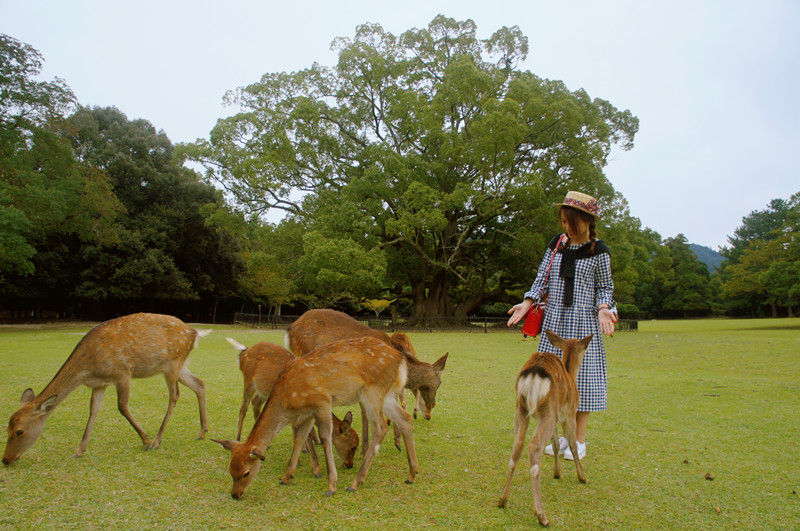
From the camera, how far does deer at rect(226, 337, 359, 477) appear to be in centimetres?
407

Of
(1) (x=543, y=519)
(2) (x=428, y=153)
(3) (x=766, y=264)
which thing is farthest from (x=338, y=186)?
(3) (x=766, y=264)

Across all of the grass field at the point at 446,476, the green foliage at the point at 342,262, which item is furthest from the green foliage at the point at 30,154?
the grass field at the point at 446,476

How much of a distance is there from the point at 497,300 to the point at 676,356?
16.9m

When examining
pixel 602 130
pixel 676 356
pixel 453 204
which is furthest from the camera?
pixel 602 130

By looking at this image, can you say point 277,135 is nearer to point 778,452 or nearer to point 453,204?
point 453,204

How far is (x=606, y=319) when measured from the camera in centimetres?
383

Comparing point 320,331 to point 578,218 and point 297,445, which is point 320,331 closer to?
point 297,445

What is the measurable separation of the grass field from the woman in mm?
604

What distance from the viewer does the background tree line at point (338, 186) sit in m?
20.9

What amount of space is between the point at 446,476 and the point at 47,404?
10.8 ft

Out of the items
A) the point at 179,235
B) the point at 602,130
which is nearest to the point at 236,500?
the point at 602,130

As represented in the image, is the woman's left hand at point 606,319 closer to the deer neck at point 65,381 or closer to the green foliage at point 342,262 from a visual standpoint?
the deer neck at point 65,381

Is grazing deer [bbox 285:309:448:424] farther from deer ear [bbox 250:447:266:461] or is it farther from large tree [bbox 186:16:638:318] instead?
large tree [bbox 186:16:638:318]

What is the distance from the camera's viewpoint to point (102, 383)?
4.37 m
